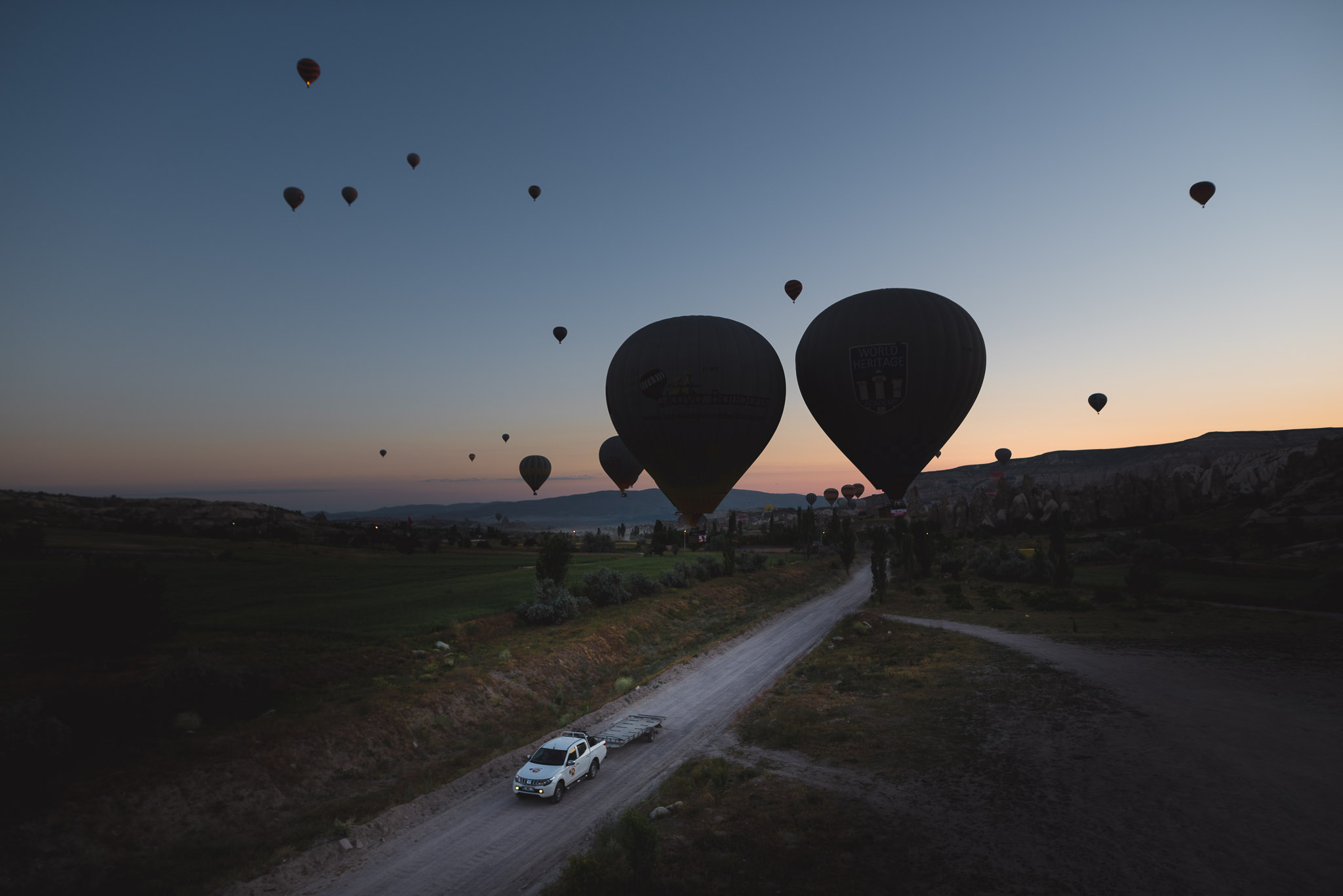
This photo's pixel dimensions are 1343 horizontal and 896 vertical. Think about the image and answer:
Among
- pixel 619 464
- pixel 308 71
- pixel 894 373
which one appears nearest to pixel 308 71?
pixel 308 71

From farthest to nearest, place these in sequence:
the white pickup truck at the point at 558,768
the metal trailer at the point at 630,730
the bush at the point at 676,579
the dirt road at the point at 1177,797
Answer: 1. the bush at the point at 676,579
2. the metal trailer at the point at 630,730
3. the white pickup truck at the point at 558,768
4. the dirt road at the point at 1177,797

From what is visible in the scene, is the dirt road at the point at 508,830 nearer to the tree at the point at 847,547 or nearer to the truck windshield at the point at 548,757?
the truck windshield at the point at 548,757

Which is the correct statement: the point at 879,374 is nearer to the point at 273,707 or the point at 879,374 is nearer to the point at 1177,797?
the point at 1177,797

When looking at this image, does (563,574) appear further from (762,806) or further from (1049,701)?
(1049,701)

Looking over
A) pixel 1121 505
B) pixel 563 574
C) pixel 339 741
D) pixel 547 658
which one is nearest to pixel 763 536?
pixel 1121 505

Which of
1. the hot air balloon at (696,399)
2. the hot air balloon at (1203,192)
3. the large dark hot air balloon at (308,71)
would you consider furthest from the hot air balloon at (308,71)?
the hot air balloon at (1203,192)
